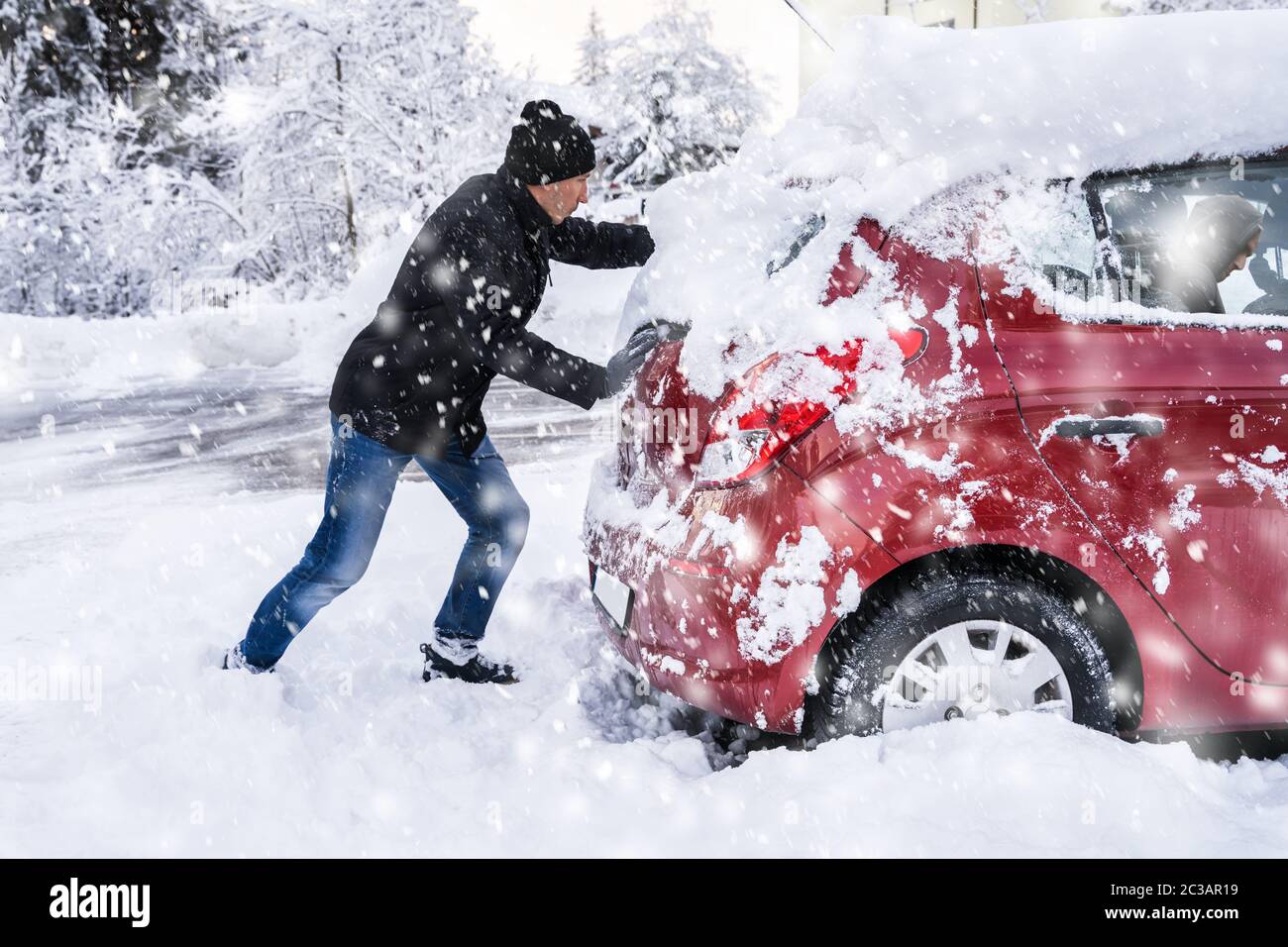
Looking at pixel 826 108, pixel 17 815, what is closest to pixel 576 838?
pixel 17 815

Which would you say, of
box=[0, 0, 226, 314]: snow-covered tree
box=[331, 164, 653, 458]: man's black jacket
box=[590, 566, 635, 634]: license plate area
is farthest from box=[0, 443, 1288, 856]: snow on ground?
box=[0, 0, 226, 314]: snow-covered tree

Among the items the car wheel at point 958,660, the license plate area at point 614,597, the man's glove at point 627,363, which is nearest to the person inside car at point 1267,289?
the car wheel at point 958,660

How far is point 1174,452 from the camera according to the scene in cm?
241

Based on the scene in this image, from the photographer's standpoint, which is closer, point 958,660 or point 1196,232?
point 958,660

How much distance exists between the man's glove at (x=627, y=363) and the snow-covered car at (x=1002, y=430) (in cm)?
30

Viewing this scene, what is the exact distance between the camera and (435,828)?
2.47 metres

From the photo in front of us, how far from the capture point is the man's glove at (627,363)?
9.62 feet

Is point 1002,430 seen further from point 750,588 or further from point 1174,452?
point 750,588

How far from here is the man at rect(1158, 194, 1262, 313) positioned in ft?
8.53

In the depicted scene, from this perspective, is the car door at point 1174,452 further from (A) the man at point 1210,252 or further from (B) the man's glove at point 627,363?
(B) the man's glove at point 627,363

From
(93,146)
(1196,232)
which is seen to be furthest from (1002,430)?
(93,146)

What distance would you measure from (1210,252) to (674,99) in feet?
86.1

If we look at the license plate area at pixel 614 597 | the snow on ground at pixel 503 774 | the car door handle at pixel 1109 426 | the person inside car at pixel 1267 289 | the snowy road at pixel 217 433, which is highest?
the person inside car at pixel 1267 289
